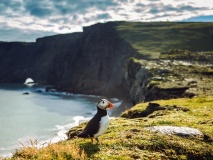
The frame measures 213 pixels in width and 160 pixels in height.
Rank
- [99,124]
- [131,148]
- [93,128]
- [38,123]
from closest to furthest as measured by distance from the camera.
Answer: [99,124], [93,128], [131,148], [38,123]

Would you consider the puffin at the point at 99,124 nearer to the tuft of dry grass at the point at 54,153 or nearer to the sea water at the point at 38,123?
the tuft of dry grass at the point at 54,153

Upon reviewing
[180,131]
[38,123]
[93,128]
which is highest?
[93,128]

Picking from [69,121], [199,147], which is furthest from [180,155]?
[69,121]

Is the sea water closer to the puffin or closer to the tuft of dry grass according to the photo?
the tuft of dry grass

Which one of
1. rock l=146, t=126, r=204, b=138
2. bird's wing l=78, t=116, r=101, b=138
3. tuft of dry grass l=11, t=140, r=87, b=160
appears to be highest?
bird's wing l=78, t=116, r=101, b=138

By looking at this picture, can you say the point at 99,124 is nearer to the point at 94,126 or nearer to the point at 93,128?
the point at 94,126

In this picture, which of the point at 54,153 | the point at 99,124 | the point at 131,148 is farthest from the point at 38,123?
the point at 54,153

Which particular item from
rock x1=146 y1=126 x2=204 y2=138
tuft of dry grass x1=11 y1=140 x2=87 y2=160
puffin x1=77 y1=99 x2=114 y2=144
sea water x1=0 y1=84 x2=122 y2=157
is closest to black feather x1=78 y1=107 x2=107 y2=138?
puffin x1=77 y1=99 x2=114 y2=144

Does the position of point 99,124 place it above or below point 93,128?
above

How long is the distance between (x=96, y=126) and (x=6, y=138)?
74271 mm

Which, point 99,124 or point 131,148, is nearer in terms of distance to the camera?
point 99,124

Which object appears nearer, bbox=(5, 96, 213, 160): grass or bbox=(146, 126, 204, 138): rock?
bbox=(5, 96, 213, 160): grass

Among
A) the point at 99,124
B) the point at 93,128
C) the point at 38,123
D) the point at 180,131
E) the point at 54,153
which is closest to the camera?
the point at 54,153

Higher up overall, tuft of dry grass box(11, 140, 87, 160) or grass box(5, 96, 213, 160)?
tuft of dry grass box(11, 140, 87, 160)
